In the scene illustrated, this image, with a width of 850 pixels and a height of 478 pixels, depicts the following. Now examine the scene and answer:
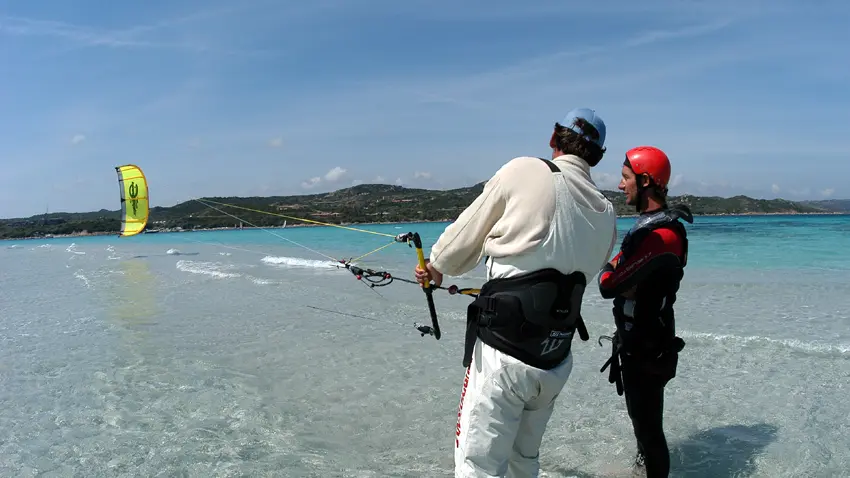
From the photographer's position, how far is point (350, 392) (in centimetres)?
618

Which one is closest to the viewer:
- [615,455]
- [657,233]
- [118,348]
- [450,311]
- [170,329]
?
[657,233]

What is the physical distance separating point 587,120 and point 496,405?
1.33m

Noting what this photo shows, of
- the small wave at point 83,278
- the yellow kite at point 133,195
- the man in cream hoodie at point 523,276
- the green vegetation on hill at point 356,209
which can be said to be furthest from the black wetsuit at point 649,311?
the green vegetation on hill at point 356,209

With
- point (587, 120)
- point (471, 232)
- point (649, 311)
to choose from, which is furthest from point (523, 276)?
point (649, 311)

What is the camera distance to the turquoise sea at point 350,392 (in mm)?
4418

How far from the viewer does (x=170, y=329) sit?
9.82 m

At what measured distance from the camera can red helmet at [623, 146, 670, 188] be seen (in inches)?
127

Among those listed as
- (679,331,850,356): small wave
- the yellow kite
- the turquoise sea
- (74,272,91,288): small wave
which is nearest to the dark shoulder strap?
the turquoise sea

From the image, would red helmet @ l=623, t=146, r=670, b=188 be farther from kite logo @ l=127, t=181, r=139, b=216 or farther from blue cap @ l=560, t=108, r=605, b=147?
kite logo @ l=127, t=181, r=139, b=216

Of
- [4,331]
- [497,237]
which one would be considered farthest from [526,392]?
[4,331]

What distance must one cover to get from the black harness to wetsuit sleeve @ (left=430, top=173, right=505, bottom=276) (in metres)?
0.16

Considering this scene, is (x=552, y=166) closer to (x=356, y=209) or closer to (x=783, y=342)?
(x=783, y=342)

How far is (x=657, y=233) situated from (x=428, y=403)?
3.45 m

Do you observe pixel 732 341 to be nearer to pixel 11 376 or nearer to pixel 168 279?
pixel 11 376
